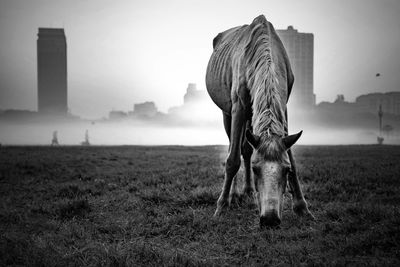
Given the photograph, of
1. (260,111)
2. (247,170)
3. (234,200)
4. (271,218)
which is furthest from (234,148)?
(271,218)

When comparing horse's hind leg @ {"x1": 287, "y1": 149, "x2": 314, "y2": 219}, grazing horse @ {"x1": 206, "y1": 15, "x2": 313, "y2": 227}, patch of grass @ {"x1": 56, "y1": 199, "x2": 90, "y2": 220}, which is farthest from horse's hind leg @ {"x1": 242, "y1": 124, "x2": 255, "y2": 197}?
patch of grass @ {"x1": 56, "y1": 199, "x2": 90, "y2": 220}

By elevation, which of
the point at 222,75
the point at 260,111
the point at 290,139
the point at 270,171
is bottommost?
the point at 270,171

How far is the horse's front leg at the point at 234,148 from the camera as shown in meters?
5.50

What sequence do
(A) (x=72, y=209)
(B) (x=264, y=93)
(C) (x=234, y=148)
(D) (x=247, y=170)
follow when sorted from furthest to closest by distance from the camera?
(D) (x=247, y=170) → (A) (x=72, y=209) → (C) (x=234, y=148) → (B) (x=264, y=93)

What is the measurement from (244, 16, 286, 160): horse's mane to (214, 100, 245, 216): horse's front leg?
0.63m

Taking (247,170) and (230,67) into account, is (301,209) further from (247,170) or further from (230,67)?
(230,67)

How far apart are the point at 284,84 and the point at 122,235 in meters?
3.44

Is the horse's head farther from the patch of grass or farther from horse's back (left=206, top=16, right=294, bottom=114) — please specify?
the patch of grass

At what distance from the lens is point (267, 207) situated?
3.70 m

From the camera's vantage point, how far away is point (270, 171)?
3.79m

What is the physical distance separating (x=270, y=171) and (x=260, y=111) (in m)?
0.95

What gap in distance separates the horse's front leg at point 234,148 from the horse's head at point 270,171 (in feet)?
5.17

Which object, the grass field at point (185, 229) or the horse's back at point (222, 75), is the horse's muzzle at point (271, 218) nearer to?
the grass field at point (185, 229)

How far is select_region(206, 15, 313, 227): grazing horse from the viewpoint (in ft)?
12.5
